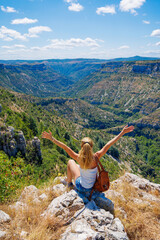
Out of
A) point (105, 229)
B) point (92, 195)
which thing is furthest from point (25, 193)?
point (105, 229)

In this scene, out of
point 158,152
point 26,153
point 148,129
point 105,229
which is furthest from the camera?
point 148,129

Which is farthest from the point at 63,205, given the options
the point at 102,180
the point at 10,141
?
the point at 10,141

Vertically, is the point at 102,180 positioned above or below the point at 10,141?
above

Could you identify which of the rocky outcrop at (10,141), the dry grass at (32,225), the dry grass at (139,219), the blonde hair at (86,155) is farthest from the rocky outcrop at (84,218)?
the rocky outcrop at (10,141)

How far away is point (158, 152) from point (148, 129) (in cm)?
4006

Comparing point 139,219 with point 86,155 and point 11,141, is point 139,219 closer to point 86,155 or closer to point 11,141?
point 86,155

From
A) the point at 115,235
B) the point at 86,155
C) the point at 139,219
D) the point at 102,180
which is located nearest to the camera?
the point at 115,235

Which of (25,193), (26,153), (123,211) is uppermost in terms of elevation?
(25,193)

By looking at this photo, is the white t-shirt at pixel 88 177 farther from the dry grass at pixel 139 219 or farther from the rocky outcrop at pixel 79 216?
the dry grass at pixel 139 219

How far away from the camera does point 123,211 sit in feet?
15.0

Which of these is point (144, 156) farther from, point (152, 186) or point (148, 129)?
point (152, 186)

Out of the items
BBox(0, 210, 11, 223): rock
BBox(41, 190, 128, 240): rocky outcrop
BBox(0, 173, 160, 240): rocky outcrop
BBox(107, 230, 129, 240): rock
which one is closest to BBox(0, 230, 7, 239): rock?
BBox(0, 173, 160, 240): rocky outcrop

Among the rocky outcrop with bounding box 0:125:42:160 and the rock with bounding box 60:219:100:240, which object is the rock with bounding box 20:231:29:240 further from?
the rocky outcrop with bounding box 0:125:42:160

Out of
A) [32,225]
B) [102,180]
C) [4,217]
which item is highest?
[102,180]
